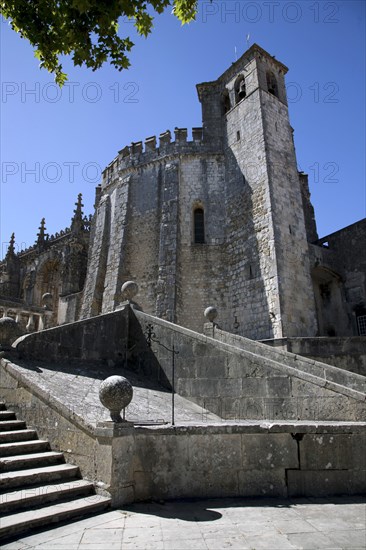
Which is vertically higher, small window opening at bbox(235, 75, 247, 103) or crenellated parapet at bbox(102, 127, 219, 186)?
small window opening at bbox(235, 75, 247, 103)

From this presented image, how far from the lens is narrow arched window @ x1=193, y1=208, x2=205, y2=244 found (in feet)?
65.0

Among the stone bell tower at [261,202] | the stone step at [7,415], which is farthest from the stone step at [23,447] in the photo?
the stone bell tower at [261,202]

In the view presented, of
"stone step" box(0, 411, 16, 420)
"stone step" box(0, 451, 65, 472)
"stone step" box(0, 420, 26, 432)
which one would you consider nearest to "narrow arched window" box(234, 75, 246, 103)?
"stone step" box(0, 411, 16, 420)

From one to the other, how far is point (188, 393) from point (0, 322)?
160 inches

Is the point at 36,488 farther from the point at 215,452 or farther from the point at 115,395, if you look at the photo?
the point at 215,452

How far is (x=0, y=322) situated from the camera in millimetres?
7066

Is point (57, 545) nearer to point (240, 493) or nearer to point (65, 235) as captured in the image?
point (240, 493)

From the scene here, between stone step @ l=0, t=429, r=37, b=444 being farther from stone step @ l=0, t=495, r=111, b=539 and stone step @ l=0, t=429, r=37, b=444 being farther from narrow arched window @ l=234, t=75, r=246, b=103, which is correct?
narrow arched window @ l=234, t=75, r=246, b=103

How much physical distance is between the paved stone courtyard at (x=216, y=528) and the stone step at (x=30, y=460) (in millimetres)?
1227

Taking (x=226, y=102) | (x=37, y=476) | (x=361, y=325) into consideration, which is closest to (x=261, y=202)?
(x=361, y=325)

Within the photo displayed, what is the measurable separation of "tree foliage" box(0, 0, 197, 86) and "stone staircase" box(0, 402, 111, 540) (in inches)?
203

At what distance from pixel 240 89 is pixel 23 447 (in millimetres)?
20116

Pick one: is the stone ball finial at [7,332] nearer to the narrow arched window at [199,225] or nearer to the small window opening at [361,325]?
the narrow arched window at [199,225]

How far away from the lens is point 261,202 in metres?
17.0
